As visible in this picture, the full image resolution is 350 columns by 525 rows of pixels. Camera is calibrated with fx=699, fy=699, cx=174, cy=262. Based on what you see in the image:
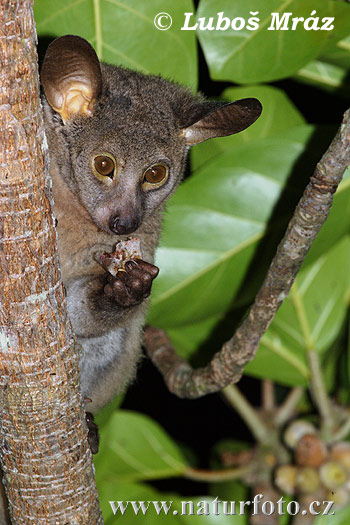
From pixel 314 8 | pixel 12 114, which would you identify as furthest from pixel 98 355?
pixel 314 8

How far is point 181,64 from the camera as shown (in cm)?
226

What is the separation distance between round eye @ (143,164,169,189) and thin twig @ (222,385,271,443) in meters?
0.94

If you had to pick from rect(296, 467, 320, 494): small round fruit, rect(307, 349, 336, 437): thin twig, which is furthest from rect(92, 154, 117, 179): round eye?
rect(296, 467, 320, 494): small round fruit

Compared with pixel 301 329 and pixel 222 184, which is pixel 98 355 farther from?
pixel 301 329

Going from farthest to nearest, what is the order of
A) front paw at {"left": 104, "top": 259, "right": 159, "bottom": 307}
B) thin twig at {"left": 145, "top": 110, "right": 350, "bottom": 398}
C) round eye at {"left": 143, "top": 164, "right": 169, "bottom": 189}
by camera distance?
round eye at {"left": 143, "top": 164, "right": 169, "bottom": 189}, front paw at {"left": 104, "top": 259, "right": 159, "bottom": 307}, thin twig at {"left": 145, "top": 110, "right": 350, "bottom": 398}

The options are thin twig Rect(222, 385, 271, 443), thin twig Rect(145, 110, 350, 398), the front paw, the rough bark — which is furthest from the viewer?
thin twig Rect(222, 385, 271, 443)

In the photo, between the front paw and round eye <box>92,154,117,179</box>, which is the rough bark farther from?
round eye <box>92,154,117,179</box>

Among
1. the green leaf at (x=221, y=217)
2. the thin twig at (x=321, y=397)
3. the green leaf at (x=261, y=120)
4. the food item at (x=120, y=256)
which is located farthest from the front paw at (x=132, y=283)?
the thin twig at (x=321, y=397)

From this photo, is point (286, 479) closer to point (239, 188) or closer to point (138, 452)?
point (138, 452)

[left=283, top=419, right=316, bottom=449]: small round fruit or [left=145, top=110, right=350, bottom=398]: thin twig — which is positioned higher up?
[left=145, top=110, right=350, bottom=398]: thin twig

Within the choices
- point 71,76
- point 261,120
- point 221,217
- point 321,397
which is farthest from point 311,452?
point 71,76

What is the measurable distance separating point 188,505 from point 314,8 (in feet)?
5.80

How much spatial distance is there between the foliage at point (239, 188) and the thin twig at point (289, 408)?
16cm

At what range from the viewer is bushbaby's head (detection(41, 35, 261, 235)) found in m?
1.90
